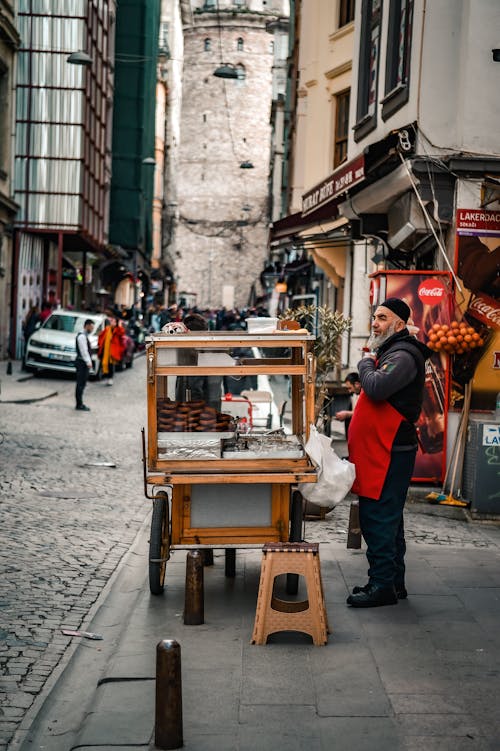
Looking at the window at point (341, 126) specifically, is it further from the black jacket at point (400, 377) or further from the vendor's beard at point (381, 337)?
the black jacket at point (400, 377)

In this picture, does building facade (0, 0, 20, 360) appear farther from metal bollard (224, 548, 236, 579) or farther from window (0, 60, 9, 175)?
metal bollard (224, 548, 236, 579)

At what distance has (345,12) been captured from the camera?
26141 mm

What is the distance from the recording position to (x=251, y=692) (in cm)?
557

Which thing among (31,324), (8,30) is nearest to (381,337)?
(31,324)

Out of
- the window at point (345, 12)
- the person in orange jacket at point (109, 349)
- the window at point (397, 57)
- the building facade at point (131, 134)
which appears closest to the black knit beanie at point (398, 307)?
the window at point (397, 57)

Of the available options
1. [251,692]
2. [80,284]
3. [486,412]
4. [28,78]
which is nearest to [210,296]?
[80,284]

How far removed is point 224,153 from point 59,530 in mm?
82470

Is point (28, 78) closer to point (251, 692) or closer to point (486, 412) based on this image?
point (486, 412)

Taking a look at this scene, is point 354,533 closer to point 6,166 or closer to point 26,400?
point 26,400

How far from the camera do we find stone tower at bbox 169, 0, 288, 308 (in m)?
89.2

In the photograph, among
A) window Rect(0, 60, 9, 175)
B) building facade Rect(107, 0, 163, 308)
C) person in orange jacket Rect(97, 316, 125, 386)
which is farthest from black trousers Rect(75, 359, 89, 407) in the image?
building facade Rect(107, 0, 163, 308)

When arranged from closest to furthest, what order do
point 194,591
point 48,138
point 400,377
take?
point 194,591 < point 400,377 < point 48,138

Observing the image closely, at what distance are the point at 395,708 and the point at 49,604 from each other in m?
3.06

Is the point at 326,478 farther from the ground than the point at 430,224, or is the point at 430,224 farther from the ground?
the point at 430,224
